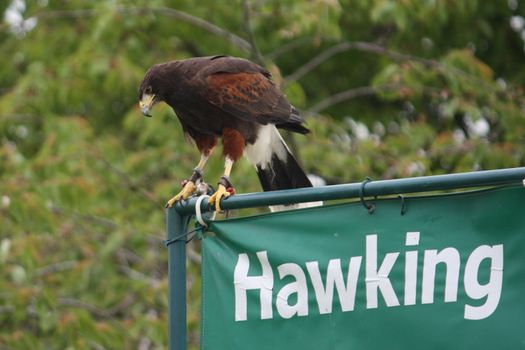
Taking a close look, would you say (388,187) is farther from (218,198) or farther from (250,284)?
(218,198)

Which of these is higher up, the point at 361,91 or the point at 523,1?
the point at 523,1

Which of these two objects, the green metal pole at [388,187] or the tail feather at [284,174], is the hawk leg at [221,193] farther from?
the tail feather at [284,174]

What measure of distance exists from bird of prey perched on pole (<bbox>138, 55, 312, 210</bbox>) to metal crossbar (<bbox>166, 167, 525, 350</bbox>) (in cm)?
131

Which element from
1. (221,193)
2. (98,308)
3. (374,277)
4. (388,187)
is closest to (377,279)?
(374,277)

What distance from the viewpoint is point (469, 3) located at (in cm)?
772

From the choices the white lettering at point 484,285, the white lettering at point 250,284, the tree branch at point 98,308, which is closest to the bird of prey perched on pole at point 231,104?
the white lettering at point 250,284

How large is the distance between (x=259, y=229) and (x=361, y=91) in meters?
4.76

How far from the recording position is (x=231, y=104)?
455 cm

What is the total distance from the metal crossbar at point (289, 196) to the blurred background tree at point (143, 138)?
3.33m

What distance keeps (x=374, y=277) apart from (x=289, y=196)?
39 centimetres

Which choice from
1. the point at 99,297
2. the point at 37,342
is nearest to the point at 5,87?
the point at 99,297

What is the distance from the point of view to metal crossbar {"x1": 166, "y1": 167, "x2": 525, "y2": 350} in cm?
257

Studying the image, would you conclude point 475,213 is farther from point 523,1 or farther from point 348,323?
point 523,1

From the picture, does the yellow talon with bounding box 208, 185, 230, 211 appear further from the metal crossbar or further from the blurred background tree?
the blurred background tree
